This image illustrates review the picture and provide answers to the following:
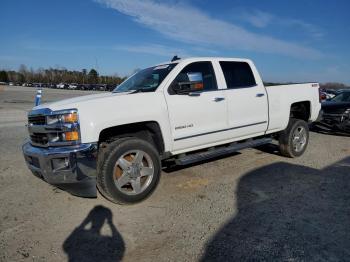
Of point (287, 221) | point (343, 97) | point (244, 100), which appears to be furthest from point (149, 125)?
point (343, 97)

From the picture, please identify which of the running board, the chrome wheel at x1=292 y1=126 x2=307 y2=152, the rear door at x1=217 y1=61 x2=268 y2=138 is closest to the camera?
the running board

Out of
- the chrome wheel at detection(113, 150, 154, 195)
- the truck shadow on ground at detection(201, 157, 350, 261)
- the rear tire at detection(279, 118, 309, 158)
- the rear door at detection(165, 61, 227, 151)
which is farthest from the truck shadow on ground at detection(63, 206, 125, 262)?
the rear tire at detection(279, 118, 309, 158)

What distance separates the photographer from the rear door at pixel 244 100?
18.2 feet

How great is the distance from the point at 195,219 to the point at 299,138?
4.06 metres

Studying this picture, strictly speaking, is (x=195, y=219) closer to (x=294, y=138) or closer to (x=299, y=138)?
(x=294, y=138)

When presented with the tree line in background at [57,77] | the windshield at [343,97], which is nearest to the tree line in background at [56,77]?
the tree line in background at [57,77]

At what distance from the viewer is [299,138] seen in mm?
7062

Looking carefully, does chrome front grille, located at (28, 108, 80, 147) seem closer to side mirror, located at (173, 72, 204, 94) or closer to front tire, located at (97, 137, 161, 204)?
front tire, located at (97, 137, 161, 204)

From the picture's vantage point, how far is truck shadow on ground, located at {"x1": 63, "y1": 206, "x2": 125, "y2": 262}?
3156 mm

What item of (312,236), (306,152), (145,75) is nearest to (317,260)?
(312,236)

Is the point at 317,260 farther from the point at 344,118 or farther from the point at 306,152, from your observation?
the point at 344,118

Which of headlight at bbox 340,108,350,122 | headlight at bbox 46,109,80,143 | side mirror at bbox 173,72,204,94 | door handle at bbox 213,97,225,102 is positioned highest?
side mirror at bbox 173,72,204,94

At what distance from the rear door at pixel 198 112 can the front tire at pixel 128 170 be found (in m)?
0.54

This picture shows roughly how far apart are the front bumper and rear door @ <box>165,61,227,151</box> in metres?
1.33
